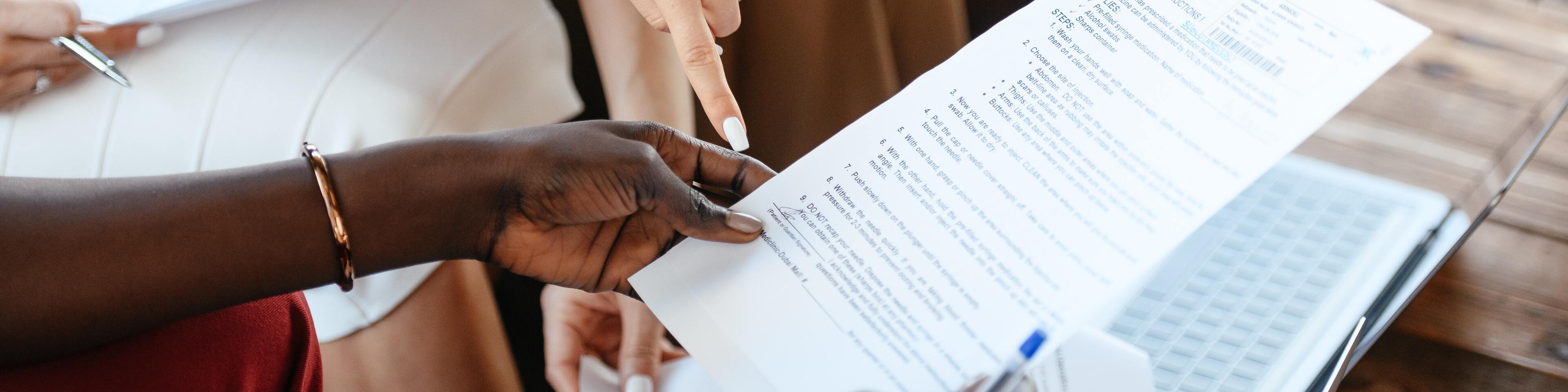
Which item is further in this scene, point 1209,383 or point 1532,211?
point 1532,211

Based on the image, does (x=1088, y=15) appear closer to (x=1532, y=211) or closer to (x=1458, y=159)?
(x=1458, y=159)

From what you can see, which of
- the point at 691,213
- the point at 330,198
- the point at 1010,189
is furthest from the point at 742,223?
the point at 330,198

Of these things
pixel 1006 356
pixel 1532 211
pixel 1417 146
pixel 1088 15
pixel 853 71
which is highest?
pixel 853 71

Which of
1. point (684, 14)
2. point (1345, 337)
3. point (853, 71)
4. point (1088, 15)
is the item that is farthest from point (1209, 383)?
point (853, 71)

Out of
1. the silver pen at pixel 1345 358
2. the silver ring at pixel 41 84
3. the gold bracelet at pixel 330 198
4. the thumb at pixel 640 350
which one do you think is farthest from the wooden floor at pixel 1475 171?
the silver ring at pixel 41 84

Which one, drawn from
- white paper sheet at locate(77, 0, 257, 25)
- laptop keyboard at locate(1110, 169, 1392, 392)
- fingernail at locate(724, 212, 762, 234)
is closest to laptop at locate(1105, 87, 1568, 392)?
laptop keyboard at locate(1110, 169, 1392, 392)

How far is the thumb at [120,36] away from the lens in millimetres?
744

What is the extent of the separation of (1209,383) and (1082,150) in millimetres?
165

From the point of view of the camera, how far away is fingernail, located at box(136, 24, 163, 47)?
0.75 meters

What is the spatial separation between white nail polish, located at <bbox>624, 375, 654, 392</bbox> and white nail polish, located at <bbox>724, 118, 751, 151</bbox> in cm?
21

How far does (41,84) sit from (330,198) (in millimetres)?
381

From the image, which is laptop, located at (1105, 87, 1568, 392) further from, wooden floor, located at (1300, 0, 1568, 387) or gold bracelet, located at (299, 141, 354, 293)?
gold bracelet, located at (299, 141, 354, 293)

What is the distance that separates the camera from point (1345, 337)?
0.58 metres

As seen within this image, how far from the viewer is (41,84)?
0.75 meters
